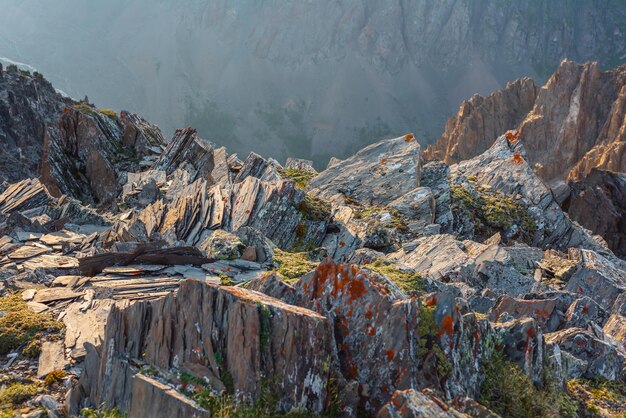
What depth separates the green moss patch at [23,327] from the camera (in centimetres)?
1122

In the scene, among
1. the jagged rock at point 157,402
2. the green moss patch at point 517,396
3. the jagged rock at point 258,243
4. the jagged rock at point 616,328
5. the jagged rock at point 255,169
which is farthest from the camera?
the jagged rock at point 255,169

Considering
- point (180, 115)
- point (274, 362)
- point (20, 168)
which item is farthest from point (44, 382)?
point (180, 115)

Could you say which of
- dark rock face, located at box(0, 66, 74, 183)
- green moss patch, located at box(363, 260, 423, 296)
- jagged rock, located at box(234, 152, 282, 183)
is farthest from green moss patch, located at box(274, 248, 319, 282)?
dark rock face, located at box(0, 66, 74, 183)

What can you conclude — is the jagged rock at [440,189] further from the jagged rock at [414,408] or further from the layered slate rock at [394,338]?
the jagged rock at [414,408]

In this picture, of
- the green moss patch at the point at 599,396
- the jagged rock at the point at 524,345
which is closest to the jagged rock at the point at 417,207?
the green moss patch at the point at 599,396

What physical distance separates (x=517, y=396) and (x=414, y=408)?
2900mm

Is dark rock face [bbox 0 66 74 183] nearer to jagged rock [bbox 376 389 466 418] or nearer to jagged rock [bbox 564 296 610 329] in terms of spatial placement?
jagged rock [bbox 564 296 610 329]

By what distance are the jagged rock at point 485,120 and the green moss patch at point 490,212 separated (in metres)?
103

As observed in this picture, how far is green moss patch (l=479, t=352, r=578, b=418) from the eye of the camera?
873cm

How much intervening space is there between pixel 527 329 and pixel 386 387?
11.3ft

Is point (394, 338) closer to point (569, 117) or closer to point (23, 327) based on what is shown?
point (23, 327)

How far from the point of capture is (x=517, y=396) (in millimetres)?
8883

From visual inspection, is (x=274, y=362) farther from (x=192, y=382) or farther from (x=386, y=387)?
(x=386, y=387)

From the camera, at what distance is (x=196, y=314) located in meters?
8.78
